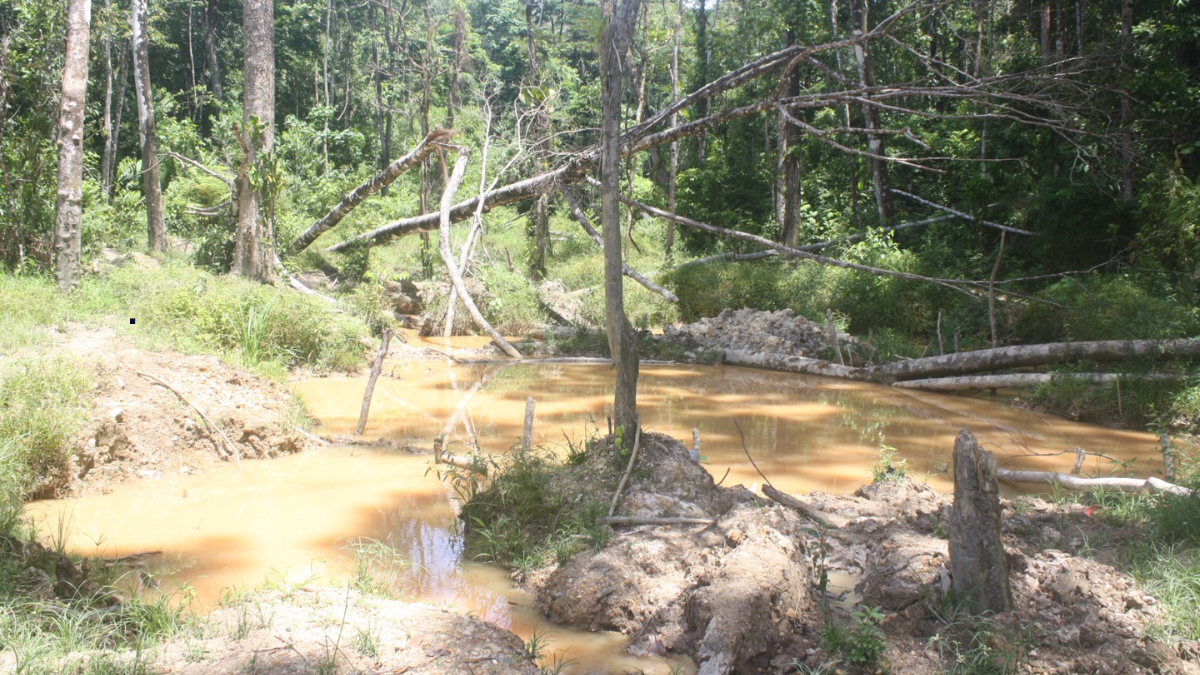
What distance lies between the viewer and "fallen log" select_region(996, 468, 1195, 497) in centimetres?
492

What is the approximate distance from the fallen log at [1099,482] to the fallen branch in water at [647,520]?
1.91 meters

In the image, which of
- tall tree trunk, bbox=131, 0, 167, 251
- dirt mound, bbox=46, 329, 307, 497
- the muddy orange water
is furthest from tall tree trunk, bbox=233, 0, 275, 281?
tall tree trunk, bbox=131, 0, 167, 251

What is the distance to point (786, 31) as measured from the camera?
19.9 metres

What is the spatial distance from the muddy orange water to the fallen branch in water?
703 millimetres

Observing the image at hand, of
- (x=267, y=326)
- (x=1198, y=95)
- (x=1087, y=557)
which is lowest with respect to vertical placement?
(x=1087, y=557)

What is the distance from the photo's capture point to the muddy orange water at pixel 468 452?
4574 mm

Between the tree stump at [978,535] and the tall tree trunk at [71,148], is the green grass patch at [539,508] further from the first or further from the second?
the tall tree trunk at [71,148]

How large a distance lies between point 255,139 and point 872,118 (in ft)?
38.3

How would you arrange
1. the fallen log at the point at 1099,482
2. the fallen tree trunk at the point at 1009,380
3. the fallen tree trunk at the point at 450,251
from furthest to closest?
the fallen tree trunk at the point at 1009,380, the fallen tree trunk at the point at 450,251, the fallen log at the point at 1099,482

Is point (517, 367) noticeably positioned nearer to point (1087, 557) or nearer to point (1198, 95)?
point (1087, 557)

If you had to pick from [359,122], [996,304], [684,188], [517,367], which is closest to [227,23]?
[359,122]

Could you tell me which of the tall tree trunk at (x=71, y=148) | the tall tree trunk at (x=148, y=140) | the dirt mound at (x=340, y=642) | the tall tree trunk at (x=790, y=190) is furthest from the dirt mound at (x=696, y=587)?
the tall tree trunk at (x=148, y=140)

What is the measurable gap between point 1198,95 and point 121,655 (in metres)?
14.5

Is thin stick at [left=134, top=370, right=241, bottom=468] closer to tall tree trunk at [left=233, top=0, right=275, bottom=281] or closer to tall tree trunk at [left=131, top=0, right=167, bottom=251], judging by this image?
tall tree trunk at [left=233, top=0, right=275, bottom=281]
